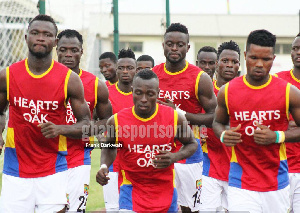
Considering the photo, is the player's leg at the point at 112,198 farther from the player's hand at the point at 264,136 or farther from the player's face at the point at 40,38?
the player's hand at the point at 264,136

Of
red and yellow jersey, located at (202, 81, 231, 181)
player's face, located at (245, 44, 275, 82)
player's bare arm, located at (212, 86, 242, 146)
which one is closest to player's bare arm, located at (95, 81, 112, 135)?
red and yellow jersey, located at (202, 81, 231, 181)

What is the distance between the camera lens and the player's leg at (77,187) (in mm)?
6773

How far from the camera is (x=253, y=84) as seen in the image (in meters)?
5.50

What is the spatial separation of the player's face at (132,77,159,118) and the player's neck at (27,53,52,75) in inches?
39.1

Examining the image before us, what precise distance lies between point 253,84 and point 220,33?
42.1 metres

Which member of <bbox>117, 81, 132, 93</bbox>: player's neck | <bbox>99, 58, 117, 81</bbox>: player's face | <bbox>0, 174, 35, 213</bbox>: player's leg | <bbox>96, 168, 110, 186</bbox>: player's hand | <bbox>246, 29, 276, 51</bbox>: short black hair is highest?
<bbox>99, 58, 117, 81</bbox>: player's face

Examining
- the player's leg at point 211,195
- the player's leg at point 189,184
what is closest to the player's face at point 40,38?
the player's leg at point 189,184

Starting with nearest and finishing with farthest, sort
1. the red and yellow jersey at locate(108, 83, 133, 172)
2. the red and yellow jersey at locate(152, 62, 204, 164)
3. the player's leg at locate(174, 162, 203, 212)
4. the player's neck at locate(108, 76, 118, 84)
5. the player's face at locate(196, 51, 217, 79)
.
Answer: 1. the red and yellow jersey at locate(152, 62, 204, 164)
2. the player's leg at locate(174, 162, 203, 212)
3. the red and yellow jersey at locate(108, 83, 133, 172)
4. the player's face at locate(196, 51, 217, 79)
5. the player's neck at locate(108, 76, 118, 84)

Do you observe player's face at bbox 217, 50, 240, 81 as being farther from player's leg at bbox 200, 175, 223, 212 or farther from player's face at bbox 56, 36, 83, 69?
player's face at bbox 56, 36, 83, 69

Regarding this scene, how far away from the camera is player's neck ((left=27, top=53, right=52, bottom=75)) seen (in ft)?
18.5

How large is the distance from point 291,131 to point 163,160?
135 centimetres

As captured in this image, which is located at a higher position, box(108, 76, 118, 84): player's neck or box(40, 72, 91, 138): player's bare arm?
box(108, 76, 118, 84): player's neck

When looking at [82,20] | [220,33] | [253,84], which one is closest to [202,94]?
[253,84]

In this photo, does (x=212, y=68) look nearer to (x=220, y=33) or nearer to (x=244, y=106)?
(x=244, y=106)
